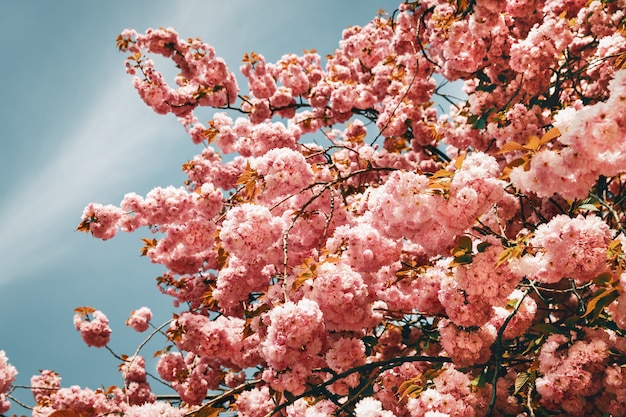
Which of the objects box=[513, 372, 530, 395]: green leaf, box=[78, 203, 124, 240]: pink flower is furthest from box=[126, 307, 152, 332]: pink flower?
box=[513, 372, 530, 395]: green leaf

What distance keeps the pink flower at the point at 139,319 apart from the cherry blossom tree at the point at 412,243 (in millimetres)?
526

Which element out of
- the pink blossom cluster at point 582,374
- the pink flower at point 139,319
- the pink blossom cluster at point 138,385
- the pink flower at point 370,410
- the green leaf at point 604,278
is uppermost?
the pink flower at point 139,319

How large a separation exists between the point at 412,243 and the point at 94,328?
14.2 ft

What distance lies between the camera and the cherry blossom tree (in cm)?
248

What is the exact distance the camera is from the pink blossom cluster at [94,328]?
246 inches

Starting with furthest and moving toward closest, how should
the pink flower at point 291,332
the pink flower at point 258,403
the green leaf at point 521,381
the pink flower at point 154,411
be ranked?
1. the pink flower at point 258,403
2. the green leaf at point 521,381
3. the pink flower at point 154,411
4. the pink flower at point 291,332

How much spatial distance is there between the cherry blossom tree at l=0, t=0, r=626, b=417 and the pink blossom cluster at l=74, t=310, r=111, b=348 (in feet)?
0.08

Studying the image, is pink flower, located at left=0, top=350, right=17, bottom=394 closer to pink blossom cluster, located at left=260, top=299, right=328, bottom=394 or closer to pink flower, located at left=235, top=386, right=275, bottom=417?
pink flower, located at left=235, top=386, right=275, bottom=417

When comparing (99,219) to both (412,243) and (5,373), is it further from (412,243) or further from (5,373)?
(412,243)

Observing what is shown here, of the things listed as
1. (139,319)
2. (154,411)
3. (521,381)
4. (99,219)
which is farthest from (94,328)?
(521,381)

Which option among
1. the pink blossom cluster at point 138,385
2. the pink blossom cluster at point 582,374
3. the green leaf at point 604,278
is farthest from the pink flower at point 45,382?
the green leaf at point 604,278

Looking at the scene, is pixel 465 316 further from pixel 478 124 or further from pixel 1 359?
pixel 1 359

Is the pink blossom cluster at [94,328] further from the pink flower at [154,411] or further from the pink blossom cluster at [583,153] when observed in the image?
the pink blossom cluster at [583,153]

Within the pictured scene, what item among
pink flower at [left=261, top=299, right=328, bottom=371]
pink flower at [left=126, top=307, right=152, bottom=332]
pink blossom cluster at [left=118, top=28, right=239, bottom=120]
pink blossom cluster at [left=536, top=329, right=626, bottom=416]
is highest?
pink blossom cluster at [left=118, top=28, right=239, bottom=120]
